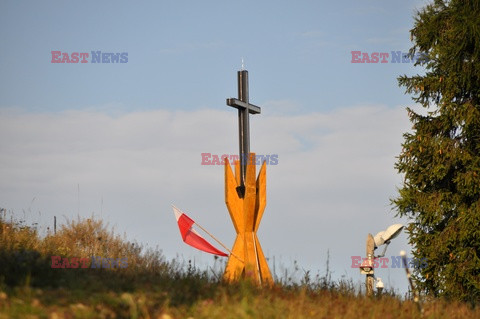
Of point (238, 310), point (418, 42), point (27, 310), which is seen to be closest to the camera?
point (27, 310)

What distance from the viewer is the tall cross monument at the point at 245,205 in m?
13.8

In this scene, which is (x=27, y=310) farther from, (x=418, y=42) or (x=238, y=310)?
(x=418, y=42)

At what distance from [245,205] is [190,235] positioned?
140 cm

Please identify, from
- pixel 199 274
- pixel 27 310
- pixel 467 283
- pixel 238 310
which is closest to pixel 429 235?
pixel 467 283

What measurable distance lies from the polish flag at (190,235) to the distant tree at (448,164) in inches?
238

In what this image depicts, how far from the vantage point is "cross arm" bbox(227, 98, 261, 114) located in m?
14.5

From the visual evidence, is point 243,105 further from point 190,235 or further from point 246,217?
point 190,235

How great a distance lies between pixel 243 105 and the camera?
48.7 ft

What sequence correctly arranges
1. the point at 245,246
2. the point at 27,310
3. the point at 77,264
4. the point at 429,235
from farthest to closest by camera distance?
the point at 429,235, the point at 245,246, the point at 77,264, the point at 27,310

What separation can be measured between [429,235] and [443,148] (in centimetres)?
237

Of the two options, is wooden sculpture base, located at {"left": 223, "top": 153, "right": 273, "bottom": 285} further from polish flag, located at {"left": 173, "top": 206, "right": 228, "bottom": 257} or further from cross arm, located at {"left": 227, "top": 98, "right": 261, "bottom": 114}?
cross arm, located at {"left": 227, "top": 98, "right": 261, "bottom": 114}

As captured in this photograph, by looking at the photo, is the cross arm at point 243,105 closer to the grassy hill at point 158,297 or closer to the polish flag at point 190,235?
the polish flag at point 190,235

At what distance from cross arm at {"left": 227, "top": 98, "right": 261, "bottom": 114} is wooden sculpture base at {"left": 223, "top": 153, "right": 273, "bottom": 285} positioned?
4.18 ft

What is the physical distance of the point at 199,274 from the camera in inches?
478
